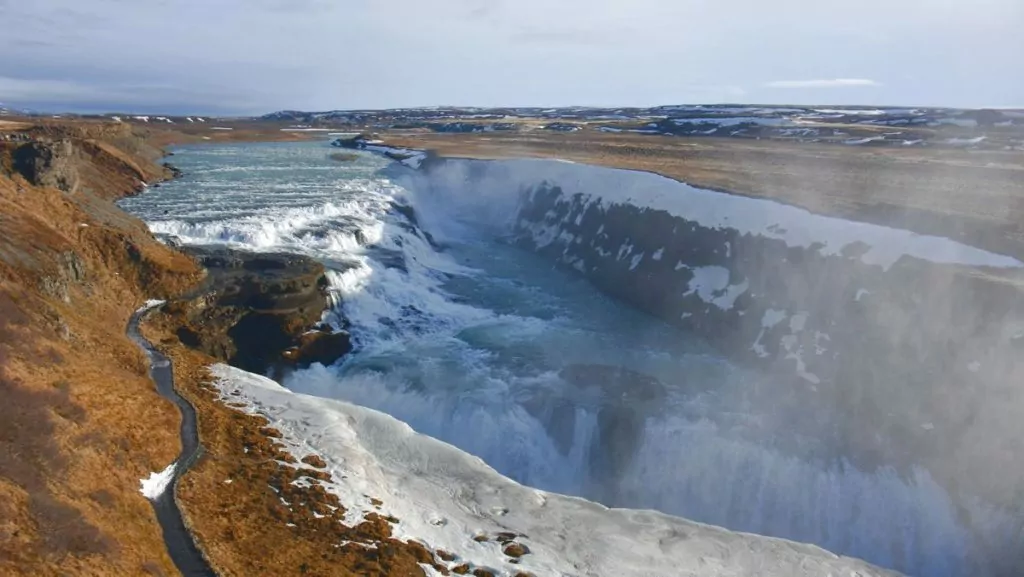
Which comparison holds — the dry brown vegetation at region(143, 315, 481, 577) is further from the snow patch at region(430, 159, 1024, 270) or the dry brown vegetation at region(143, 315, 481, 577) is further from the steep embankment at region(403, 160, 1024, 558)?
the snow patch at region(430, 159, 1024, 270)

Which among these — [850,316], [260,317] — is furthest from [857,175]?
[260,317]

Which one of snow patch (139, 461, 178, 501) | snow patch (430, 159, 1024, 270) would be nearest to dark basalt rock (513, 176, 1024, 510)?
snow patch (430, 159, 1024, 270)

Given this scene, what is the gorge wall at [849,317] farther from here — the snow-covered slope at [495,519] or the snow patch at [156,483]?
the snow patch at [156,483]

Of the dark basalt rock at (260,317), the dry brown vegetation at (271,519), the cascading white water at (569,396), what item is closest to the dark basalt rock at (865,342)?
the cascading white water at (569,396)

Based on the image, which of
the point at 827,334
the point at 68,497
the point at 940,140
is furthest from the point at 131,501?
the point at 940,140

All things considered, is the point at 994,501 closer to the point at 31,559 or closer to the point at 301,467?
the point at 301,467

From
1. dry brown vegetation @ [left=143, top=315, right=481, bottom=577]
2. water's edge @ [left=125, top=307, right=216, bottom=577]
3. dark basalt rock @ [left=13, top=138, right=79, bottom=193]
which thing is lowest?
dry brown vegetation @ [left=143, top=315, right=481, bottom=577]
